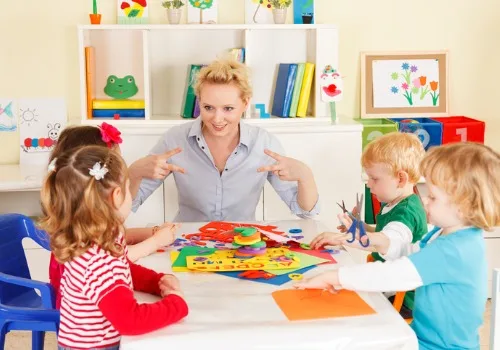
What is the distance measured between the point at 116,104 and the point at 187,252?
5.48 feet

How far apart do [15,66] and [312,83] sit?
1453 millimetres

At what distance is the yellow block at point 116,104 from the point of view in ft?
11.8

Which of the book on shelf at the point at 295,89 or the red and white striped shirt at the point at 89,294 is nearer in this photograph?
the red and white striped shirt at the point at 89,294

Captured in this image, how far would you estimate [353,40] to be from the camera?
12.7ft

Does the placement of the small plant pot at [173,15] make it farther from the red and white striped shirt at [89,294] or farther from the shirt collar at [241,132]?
the red and white striped shirt at [89,294]

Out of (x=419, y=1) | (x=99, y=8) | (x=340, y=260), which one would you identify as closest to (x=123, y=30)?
(x=99, y=8)

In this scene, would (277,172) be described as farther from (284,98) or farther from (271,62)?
(271,62)

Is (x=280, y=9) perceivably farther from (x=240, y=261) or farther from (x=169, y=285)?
(x=169, y=285)

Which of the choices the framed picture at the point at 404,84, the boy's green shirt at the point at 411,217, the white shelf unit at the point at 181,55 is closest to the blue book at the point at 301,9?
the white shelf unit at the point at 181,55

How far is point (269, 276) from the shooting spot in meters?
1.85

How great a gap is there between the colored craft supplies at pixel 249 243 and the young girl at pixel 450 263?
30 cm

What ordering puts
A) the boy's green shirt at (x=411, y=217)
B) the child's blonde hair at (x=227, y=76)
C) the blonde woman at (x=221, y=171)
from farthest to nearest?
the blonde woman at (x=221, y=171)
the child's blonde hair at (x=227, y=76)
the boy's green shirt at (x=411, y=217)

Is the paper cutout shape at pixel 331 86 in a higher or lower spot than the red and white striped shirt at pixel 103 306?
higher

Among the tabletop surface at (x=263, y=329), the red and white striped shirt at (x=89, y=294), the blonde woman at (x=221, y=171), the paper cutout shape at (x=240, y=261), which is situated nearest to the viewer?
the tabletop surface at (x=263, y=329)
